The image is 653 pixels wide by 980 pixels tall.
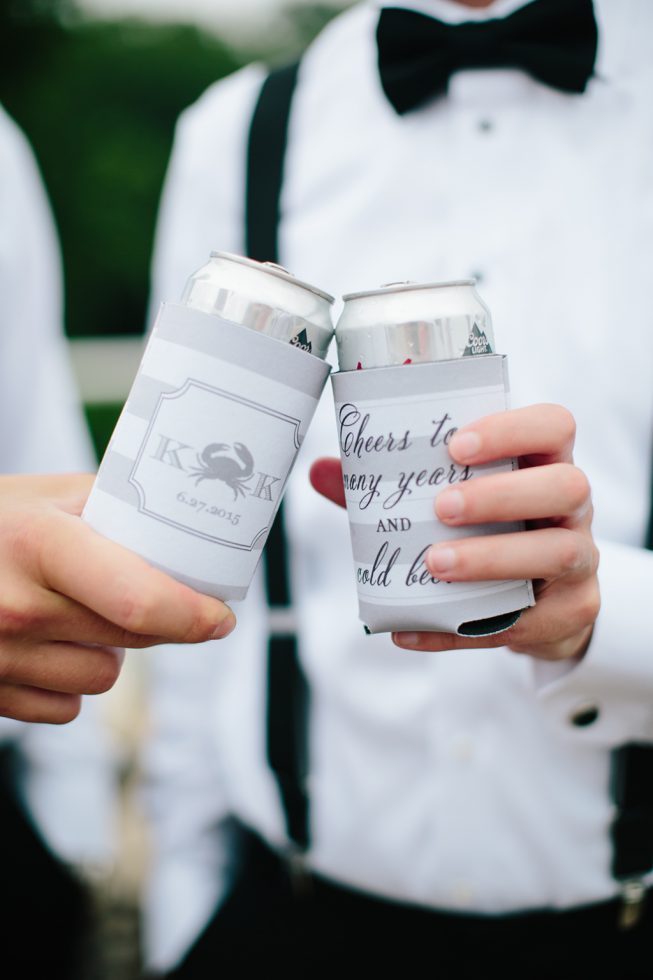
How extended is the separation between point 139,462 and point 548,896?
820 mm

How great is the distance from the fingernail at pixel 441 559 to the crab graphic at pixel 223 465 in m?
0.17

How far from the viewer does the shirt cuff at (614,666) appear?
950mm

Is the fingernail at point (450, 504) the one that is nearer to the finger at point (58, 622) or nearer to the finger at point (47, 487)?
the finger at point (58, 622)

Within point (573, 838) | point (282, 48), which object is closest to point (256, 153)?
point (573, 838)

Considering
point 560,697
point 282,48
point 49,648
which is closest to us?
point 49,648

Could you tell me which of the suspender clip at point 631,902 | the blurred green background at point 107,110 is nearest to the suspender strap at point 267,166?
the suspender clip at point 631,902

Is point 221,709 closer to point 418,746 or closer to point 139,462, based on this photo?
point 418,746

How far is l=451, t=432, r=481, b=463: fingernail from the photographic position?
2.28ft

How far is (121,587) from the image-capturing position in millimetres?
700

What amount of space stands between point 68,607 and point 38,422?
937 millimetres

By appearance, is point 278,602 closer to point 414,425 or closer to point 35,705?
point 35,705

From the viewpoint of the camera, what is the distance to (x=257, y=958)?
126 cm

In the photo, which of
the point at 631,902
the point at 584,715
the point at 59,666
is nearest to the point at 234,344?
the point at 59,666

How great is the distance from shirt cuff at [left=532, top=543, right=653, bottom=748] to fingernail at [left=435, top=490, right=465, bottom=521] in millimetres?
324
